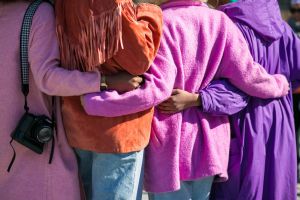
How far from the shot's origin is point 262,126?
2.64 metres

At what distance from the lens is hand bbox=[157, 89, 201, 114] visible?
2.42m

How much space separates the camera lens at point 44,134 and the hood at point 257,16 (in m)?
0.98

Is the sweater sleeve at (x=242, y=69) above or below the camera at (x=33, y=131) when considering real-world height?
above

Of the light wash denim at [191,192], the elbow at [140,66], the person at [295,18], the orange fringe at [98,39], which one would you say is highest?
the orange fringe at [98,39]

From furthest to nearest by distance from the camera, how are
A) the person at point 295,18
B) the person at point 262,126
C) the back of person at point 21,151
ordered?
the person at point 295,18, the person at point 262,126, the back of person at point 21,151

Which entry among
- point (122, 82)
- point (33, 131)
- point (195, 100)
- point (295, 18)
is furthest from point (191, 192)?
point (295, 18)

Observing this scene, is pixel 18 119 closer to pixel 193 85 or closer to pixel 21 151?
pixel 21 151

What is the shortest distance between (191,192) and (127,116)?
0.52 meters

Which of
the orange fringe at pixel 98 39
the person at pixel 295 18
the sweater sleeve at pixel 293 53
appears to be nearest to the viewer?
the orange fringe at pixel 98 39

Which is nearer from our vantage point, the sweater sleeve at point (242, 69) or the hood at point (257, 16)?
the sweater sleeve at point (242, 69)

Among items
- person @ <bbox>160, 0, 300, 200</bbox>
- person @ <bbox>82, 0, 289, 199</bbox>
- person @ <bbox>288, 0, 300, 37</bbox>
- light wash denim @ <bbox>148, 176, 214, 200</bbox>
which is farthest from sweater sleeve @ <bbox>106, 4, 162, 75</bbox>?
person @ <bbox>288, 0, 300, 37</bbox>

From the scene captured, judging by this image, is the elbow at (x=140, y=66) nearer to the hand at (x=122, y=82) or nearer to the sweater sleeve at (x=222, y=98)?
the hand at (x=122, y=82)

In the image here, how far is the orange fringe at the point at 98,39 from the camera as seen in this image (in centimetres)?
215

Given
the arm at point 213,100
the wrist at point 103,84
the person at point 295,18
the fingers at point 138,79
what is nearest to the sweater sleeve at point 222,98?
the arm at point 213,100
